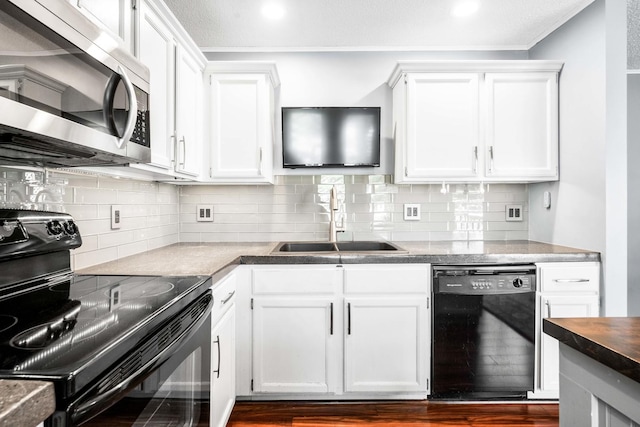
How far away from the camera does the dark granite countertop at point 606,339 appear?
69 centimetres

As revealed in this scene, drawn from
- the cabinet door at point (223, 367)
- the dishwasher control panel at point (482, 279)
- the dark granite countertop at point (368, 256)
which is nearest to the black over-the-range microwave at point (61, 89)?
the dark granite countertop at point (368, 256)

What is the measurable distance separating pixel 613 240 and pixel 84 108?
8.46 feet

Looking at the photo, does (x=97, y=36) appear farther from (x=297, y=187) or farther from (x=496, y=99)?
(x=496, y=99)

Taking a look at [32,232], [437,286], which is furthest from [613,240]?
[32,232]

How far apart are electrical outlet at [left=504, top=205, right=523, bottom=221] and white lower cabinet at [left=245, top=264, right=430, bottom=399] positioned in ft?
3.58

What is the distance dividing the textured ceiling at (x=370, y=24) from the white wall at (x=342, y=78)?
0.18 ft

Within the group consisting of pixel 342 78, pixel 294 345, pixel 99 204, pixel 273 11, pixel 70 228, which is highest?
pixel 273 11

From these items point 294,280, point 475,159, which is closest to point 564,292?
point 475,159

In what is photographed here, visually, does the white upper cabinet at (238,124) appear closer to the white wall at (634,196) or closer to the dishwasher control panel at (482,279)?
the dishwasher control panel at (482,279)

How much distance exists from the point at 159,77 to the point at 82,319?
1.26m

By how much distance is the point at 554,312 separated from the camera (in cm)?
212

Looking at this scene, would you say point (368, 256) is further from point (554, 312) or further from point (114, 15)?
point (114, 15)

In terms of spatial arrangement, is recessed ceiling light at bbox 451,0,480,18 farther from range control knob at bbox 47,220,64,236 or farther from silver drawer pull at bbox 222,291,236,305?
range control knob at bbox 47,220,64,236

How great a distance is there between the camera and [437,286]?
2.11 m
